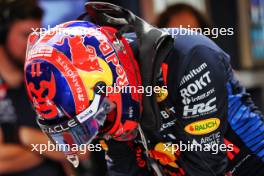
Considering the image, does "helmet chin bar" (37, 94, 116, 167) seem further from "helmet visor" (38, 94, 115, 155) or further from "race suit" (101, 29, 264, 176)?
"race suit" (101, 29, 264, 176)

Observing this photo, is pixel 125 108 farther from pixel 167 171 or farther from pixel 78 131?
pixel 167 171

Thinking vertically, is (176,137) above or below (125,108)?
below

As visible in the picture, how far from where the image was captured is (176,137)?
147 centimetres

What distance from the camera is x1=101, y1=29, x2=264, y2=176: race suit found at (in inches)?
54.7

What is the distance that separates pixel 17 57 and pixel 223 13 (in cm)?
Answer: 192

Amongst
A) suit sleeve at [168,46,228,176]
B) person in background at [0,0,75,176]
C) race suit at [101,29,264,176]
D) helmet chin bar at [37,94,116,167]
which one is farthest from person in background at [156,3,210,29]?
helmet chin bar at [37,94,116,167]

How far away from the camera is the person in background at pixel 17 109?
7.57ft

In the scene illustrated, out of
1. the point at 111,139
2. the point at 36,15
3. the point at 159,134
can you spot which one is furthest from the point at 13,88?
the point at 159,134

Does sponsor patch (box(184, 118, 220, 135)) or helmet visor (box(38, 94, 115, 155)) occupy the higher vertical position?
helmet visor (box(38, 94, 115, 155))

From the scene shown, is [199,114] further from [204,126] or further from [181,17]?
[181,17]

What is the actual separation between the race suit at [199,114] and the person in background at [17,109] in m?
0.87

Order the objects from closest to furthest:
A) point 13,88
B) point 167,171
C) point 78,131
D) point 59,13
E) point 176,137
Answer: point 78,131 → point 176,137 → point 167,171 → point 13,88 → point 59,13

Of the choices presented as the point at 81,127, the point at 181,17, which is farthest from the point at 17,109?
the point at 81,127

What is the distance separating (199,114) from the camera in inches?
55.0
